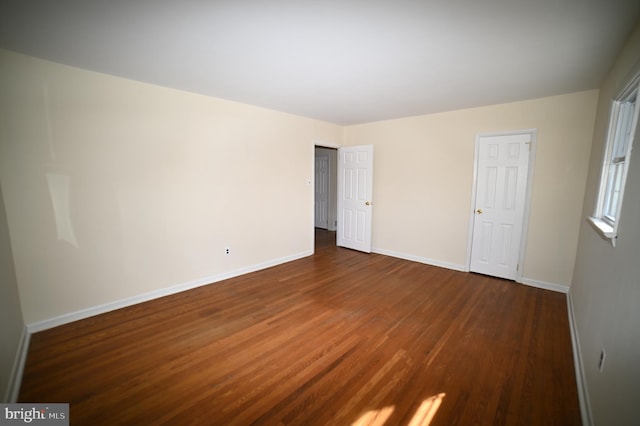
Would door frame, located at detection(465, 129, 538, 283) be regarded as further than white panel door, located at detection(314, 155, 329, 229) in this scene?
No

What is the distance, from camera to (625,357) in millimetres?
1211

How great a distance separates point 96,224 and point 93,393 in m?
1.66

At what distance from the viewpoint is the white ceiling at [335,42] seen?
163 cm

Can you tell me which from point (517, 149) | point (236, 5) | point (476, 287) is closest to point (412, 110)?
point (517, 149)

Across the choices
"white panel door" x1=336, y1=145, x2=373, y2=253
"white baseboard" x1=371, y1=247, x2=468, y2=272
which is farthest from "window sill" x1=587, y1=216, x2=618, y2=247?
"white panel door" x1=336, y1=145, x2=373, y2=253

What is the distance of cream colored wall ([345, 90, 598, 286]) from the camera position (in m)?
3.30

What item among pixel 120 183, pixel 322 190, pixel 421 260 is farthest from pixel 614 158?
pixel 322 190

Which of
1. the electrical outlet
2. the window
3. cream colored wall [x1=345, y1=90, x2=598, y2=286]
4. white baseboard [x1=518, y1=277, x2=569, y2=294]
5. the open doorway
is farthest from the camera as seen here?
the open doorway

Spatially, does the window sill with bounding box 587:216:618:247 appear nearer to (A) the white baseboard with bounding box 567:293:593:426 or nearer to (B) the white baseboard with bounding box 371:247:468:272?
(A) the white baseboard with bounding box 567:293:593:426

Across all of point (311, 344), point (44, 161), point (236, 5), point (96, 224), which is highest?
point (236, 5)

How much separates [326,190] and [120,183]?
5116 mm

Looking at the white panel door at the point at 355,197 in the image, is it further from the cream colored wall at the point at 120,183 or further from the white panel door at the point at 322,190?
the white panel door at the point at 322,190

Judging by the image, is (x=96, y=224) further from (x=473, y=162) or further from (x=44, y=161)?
(x=473, y=162)

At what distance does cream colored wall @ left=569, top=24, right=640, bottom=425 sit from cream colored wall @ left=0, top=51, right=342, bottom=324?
376 cm
